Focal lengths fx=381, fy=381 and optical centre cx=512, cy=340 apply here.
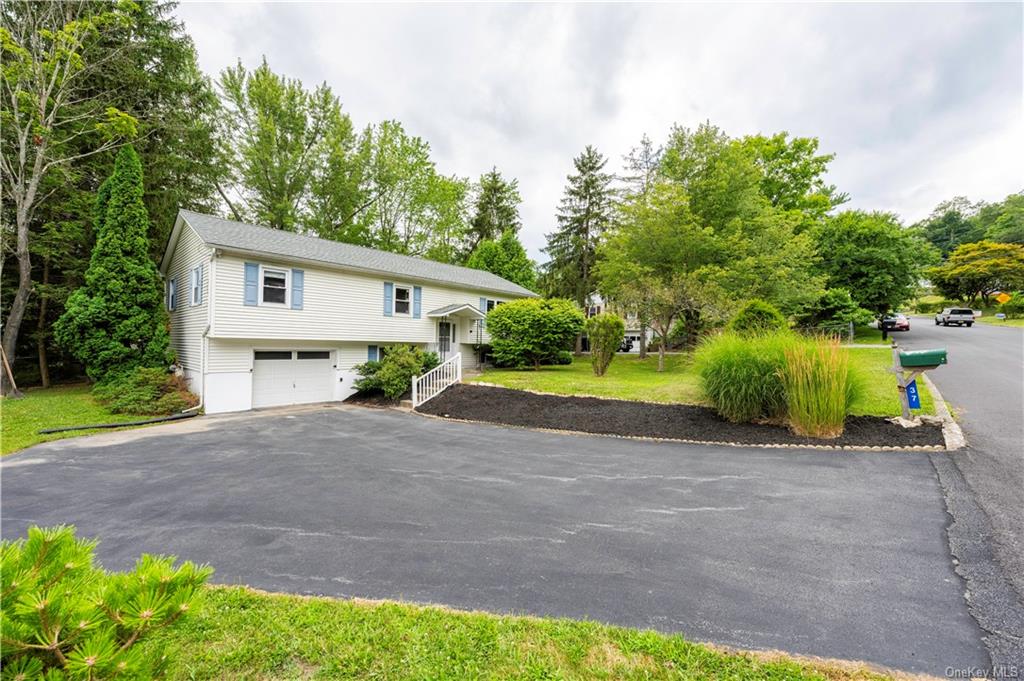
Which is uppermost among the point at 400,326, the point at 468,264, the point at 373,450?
the point at 468,264

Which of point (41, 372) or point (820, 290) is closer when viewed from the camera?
point (41, 372)

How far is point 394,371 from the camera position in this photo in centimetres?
1365

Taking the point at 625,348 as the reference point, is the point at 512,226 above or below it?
above

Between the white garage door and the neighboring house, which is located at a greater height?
the neighboring house

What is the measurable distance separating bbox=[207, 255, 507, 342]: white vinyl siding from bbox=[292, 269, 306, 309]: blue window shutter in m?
0.13

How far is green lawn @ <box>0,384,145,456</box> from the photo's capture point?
8.11 meters

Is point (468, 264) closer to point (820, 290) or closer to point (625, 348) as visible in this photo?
point (625, 348)

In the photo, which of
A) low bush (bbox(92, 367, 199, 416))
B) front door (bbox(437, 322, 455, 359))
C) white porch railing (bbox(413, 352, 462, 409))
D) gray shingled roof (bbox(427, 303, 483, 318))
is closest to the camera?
low bush (bbox(92, 367, 199, 416))

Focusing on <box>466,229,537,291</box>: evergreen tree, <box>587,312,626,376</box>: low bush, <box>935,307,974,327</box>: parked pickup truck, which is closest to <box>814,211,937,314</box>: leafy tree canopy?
<box>935,307,974,327</box>: parked pickup truck

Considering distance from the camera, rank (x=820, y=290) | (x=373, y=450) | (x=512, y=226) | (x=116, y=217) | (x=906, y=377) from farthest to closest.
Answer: (x=512, y=226), (x=820, y=290), (x=116, y=217), (x=373, y=450), (x=906, y=377)

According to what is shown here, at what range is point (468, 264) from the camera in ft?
97.6

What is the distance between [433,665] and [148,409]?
13.2 meters

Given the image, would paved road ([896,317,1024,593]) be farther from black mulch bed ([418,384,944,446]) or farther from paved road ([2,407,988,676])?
black mulch bed ([418,384,944,446])

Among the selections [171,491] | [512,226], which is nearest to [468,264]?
[512,226]
